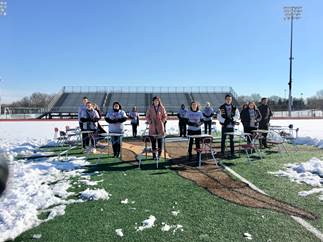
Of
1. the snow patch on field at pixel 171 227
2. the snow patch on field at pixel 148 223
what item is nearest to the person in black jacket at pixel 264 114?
the snow patch on field at pixel 148 223

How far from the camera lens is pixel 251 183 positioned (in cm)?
866

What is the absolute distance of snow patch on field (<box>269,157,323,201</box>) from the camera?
8163 mm

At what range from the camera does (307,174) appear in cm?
959

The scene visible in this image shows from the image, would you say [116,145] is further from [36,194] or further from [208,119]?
[208,119]

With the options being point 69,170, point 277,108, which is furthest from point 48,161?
point 277,108

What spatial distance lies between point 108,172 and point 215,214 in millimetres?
4260

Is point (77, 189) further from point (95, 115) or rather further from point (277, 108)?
point (277, 108)

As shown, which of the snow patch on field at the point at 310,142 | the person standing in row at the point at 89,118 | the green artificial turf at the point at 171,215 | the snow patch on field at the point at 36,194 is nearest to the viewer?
the green artificial turf at the point at 171,215

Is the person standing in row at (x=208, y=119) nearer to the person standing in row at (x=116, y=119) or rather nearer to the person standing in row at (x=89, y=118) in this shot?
the person standing in row at (x=89, y=118)

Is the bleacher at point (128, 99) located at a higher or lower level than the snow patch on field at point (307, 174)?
higher

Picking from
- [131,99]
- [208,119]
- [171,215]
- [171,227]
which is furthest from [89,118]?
[131,99]

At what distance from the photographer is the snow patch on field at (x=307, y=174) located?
8.16 metres

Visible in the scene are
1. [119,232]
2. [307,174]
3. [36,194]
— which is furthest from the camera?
[307,174]

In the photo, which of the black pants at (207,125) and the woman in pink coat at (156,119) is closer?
the woman in pink coat at (156,119)
